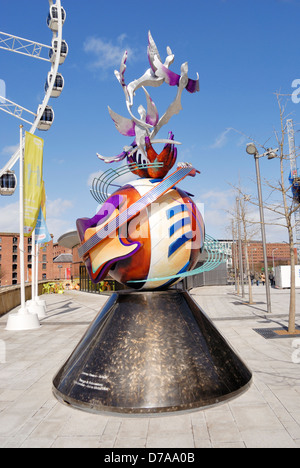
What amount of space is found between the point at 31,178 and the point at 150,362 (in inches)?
416

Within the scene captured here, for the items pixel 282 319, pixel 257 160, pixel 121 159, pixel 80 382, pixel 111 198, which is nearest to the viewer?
pixel 80 382

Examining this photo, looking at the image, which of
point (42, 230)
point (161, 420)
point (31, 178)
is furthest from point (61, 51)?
point (161, 420)

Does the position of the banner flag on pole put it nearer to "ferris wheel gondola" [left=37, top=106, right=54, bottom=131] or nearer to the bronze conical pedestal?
"ferris wheel gondola" [left=37, top=106, right=54, bottom=131]

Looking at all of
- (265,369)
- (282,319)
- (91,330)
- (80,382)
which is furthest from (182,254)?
(282,319)

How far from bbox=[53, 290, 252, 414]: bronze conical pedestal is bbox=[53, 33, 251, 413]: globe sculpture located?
0.05 ft

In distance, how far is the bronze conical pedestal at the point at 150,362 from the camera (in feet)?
17.1

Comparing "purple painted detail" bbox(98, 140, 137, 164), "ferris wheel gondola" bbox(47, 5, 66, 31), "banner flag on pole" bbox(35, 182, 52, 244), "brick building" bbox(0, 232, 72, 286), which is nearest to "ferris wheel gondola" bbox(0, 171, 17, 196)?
"banner flag on pole" bbox(35, 182, 52, 244)

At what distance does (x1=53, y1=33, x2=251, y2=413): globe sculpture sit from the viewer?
5332mm

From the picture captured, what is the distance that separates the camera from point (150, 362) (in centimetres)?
548

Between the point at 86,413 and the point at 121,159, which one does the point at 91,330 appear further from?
the point at 121,159

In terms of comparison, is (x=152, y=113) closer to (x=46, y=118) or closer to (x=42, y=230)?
(x=42, y=230)

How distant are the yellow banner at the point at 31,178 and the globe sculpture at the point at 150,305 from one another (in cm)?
791

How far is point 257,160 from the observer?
643 inches
